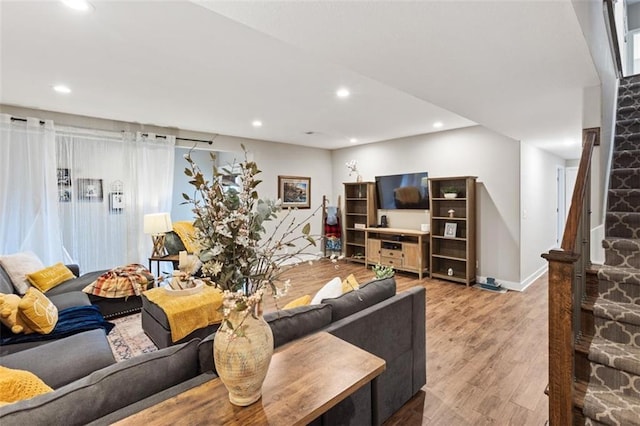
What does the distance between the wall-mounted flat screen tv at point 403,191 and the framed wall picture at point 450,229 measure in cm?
58

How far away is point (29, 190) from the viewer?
13.4 ft

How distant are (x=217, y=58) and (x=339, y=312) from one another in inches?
87.2

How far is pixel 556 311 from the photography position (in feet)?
5.38

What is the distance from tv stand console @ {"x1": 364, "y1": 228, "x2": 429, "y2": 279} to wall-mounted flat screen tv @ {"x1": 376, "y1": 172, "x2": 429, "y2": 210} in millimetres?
512

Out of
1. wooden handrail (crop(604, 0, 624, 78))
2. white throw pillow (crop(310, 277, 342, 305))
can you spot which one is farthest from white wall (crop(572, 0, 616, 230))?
white throw pillow (crop(310, 277, 342, 305))

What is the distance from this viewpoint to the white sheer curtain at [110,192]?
14.6ft

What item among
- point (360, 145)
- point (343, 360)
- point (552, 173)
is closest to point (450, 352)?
point (343, 360)

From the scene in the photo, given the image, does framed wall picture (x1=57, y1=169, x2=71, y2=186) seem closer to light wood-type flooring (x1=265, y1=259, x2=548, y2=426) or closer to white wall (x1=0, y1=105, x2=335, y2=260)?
white wall (x1=0, y1=105, x2=335, y2=260)

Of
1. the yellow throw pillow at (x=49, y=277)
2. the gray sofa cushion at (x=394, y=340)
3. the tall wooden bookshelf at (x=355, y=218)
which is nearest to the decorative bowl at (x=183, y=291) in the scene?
the yellow throw pillow at (x=49, y=277)

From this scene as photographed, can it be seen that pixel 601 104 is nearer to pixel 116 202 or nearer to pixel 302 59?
pixel 302 59

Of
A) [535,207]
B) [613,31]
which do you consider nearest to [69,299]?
[613,31]

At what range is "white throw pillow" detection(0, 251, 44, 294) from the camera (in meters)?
3.20

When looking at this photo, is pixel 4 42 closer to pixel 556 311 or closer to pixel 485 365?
pixel 556 311

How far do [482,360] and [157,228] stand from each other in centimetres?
424
